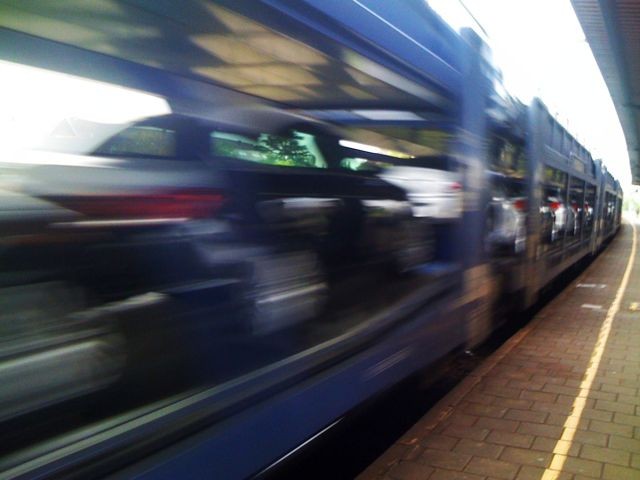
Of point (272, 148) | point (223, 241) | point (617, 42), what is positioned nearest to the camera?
point (223, 241)

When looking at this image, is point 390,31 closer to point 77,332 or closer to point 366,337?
point 366,337

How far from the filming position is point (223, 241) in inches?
79.9

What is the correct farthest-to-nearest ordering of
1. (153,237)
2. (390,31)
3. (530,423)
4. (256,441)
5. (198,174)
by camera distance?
(530,423), (390,31), (256,441), (198,174), (153,237)

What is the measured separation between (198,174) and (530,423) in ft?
10.2

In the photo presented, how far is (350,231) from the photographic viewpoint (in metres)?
2.87

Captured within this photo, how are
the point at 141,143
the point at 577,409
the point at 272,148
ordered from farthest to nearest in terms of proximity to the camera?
1. the point at 577,409
2. the point at 272,148
3. the point at 141,143

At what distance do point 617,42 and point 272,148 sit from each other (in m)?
11.6

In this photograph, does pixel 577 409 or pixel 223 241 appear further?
pixel 577 409

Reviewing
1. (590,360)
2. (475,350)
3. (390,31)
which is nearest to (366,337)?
(390,31)

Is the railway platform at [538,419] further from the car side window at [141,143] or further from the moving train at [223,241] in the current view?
the car side window at [141,143]

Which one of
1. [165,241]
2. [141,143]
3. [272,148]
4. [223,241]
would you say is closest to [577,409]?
[272,148]

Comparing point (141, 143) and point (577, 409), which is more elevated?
point (141, 143)

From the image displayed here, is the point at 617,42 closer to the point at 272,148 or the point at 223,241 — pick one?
the point at 272,148

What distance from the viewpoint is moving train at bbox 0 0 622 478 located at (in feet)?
4.91
